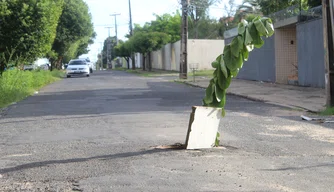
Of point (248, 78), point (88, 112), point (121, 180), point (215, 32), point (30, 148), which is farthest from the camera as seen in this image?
point (215, 32)

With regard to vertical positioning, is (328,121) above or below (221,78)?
below

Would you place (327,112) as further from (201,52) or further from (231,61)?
(201,52)

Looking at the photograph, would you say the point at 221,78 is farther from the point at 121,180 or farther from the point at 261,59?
the point at 261,59

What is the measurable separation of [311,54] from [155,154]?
50.3 ft

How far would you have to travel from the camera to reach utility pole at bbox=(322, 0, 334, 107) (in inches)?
519

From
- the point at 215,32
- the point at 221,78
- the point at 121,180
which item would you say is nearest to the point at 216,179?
the point at 121,180

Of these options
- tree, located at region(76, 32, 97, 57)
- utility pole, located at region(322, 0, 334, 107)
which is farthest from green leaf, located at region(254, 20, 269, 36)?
tree, located at region(76, 32, 97, 57)

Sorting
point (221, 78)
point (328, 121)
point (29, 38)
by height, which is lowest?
point (328, 121)

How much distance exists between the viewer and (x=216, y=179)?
19.8ft

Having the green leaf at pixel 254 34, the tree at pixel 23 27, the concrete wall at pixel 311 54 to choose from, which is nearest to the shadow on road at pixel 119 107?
the green leaf at pixel 254 34

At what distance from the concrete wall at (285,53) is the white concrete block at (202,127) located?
17.8m

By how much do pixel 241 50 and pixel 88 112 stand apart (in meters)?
6.96

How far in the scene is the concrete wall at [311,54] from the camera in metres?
20.3

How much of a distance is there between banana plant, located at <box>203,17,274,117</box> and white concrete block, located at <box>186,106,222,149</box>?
25 centimetres
